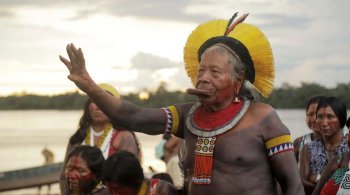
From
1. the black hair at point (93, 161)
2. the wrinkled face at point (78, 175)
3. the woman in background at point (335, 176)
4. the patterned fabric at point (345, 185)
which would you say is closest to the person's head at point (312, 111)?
the woman in background at point (335, 176)

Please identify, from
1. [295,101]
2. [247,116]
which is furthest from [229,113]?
[295,101]

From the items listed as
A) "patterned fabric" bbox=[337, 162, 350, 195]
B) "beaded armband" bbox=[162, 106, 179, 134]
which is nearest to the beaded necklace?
"patterned fabric" bbox=[337, 162, 350, 195]

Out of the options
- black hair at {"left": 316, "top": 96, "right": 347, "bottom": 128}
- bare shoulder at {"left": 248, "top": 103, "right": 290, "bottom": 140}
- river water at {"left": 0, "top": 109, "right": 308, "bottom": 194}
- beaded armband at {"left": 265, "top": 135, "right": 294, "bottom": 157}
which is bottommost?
river water at {"left": 0, "top": 109, "right": 308, "bottom": 194}

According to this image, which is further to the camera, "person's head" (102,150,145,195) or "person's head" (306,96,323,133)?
"person's head" (306,96,323,133)

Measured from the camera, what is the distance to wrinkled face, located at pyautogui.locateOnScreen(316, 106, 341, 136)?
633cm

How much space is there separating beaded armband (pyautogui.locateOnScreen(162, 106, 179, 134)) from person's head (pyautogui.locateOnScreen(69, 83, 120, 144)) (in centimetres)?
304

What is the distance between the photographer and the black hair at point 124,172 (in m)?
4.48

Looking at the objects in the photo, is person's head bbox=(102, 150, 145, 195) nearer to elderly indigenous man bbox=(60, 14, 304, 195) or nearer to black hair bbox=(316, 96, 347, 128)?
elderly indigenous man bbox=(60, 14, 304, 195)

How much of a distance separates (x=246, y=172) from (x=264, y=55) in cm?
64

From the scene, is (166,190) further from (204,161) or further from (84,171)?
(84,171)

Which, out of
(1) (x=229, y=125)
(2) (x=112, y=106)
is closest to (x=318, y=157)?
(1) (x=229, y=125)

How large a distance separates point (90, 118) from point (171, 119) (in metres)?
3.28

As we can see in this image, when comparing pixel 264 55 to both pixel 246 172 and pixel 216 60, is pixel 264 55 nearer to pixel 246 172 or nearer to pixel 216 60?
pixel 216 60

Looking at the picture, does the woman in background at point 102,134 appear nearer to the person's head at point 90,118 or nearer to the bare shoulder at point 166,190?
the person's head at point 90,118
